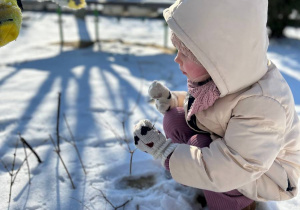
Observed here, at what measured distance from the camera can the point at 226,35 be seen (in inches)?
44.1

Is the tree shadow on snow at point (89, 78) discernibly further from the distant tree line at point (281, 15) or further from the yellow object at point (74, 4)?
the distant tree line at point (281, 15)

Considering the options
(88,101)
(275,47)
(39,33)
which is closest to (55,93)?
(88,101)

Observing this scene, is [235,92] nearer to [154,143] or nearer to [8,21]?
[154,143]

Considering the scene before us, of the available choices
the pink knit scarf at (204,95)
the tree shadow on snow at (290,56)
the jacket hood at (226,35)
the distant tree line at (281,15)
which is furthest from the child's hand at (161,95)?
the distant tree line at (281,15)

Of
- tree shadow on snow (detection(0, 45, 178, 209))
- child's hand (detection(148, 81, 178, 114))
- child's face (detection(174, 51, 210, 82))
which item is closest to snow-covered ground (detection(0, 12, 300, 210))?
tree shadow on snow (detection(0, 45, 178, 209))

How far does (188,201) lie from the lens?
5.06 feet

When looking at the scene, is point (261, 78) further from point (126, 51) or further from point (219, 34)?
point (126, 51)

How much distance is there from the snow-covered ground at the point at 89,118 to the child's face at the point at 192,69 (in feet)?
2.04

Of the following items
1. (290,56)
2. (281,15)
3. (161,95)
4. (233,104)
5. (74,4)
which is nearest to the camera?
(233,104)

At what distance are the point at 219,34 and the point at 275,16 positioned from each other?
16.6 ft

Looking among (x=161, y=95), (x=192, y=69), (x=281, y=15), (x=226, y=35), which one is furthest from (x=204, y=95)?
(x=281, y=15)

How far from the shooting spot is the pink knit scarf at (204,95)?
1.26m

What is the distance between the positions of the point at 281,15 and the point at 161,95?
189 inches

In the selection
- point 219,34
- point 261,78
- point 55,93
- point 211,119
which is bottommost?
point 55,93
